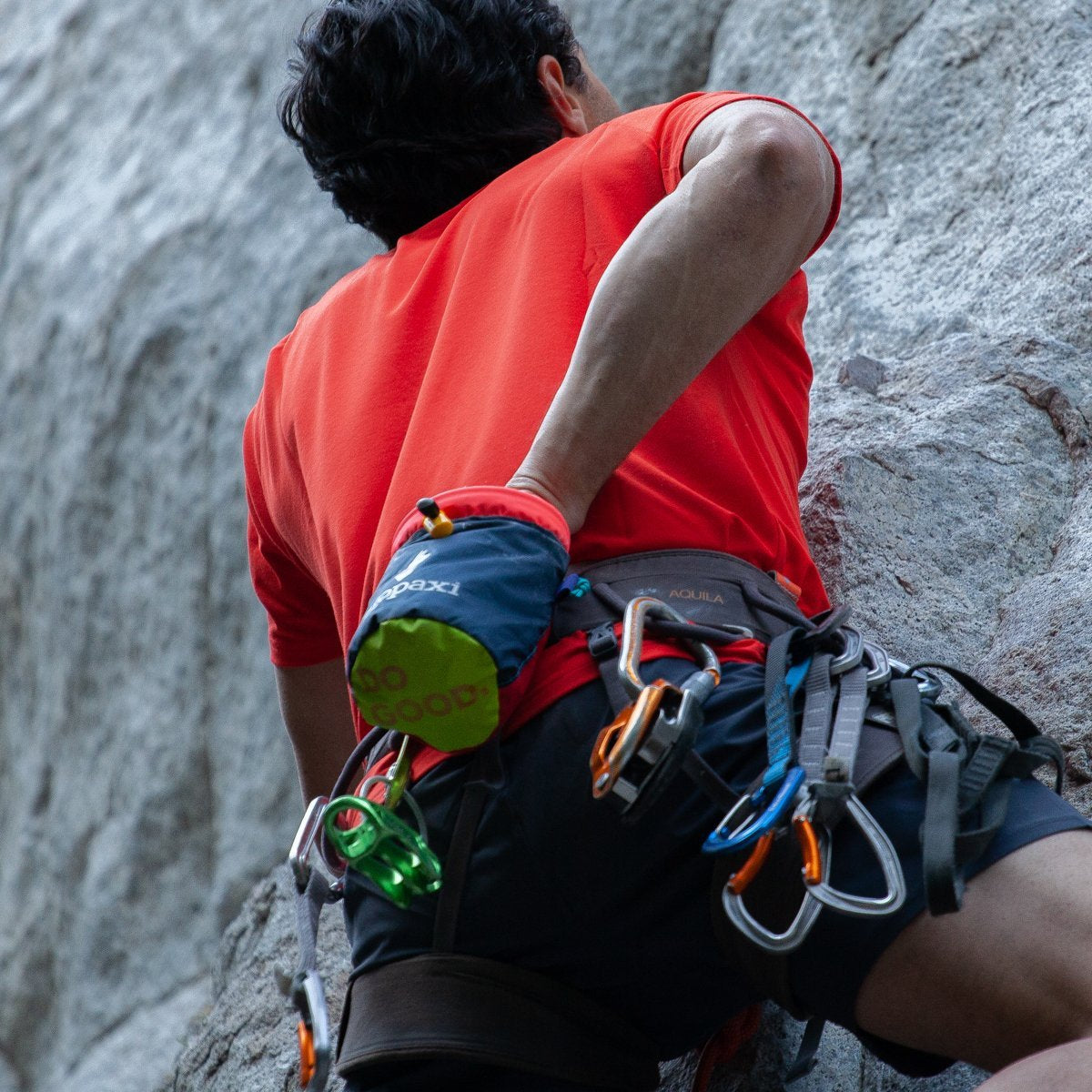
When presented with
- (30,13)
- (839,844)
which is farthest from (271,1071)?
(30,13)

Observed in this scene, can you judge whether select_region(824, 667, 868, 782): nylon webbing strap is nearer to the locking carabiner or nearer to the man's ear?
the locking carabiner

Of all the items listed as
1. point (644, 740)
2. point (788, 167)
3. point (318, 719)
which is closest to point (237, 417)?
point (318, 719)

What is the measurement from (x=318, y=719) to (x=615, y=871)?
35.0 inches

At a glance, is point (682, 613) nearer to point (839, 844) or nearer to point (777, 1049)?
point (839, 844)

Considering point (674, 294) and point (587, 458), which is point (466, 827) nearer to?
point (587, 458)

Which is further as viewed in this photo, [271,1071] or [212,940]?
[212,940]

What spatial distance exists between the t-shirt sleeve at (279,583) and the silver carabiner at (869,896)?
3.13 ft

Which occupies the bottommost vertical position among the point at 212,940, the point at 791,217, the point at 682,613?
the point at 212,940

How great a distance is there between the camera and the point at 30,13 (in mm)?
6852

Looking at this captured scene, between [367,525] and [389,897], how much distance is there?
1.42 feet

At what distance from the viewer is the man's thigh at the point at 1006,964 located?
1.11 m

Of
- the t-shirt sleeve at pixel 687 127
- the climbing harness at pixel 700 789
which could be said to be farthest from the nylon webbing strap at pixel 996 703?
the t-shirt sleeve at pixel 687 127

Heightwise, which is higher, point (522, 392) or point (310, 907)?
point (522, 392)

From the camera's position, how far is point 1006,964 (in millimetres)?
1136
